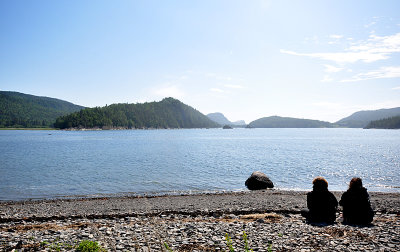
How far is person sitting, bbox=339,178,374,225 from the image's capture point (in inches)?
473

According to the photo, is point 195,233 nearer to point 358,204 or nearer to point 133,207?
point 358,204

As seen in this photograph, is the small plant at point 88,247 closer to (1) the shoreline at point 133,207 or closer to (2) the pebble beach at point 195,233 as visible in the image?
(2) the pebble beach at point 195,233

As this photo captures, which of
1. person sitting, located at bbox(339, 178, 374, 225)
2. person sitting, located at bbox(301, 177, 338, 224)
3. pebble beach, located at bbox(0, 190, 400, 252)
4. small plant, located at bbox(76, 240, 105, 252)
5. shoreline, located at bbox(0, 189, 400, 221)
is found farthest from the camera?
shoreline, located at bbox(0, 189, 400, 221)

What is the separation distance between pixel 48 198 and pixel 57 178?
10965 mm

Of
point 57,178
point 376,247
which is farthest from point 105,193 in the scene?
point 376,247

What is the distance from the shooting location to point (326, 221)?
496 inches

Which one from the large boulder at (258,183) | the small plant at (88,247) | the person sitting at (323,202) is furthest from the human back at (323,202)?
the large boulder at (258,183)

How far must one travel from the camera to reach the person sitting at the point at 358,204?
1202 centimetres

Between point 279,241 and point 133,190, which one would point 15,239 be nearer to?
point 279,241

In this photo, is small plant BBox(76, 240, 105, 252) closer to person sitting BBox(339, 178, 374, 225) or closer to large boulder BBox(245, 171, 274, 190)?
person sitting BBox(339, 178, 374, 225)

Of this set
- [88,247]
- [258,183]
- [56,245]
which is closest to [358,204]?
[88,247]

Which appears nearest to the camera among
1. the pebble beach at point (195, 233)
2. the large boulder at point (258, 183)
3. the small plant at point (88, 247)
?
the small plant at point (88, 247)

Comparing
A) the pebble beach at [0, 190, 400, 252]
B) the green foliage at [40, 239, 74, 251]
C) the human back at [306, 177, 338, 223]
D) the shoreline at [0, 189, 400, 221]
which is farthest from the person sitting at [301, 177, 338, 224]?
the green foliage at [40, 239, 74, 251]

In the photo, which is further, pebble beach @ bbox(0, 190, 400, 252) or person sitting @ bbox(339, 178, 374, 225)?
person sitting @ bbox(339, 178, 374, 225)
